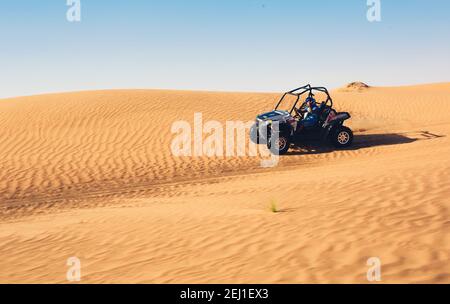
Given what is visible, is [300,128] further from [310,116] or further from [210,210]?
[210,210]

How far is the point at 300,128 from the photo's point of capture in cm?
1134

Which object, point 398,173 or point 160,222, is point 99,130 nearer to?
point 160,222

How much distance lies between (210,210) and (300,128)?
5.95 m

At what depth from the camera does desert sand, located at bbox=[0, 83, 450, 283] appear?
3592mm

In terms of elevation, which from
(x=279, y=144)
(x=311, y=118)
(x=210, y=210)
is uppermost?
(x=311, y=118)

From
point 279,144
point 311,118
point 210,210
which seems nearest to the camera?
point 210,210

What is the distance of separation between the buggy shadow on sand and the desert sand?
46 centimetres

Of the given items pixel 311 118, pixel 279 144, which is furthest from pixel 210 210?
pixel 311 118

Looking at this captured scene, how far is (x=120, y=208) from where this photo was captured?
7438 millimetres

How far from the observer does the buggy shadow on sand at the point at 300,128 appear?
36.8 ft

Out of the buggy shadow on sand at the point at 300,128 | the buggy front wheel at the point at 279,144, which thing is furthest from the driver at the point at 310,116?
the buggy front wheel at the point at 279,144

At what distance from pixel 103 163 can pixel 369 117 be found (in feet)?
38.4

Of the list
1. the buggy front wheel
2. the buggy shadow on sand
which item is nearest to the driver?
the buggy shadow on sand
